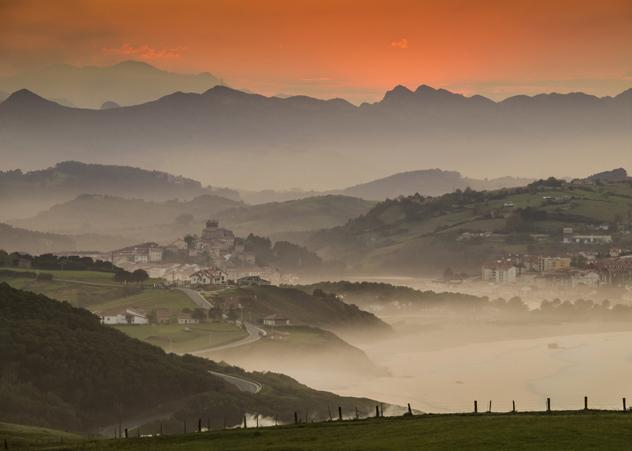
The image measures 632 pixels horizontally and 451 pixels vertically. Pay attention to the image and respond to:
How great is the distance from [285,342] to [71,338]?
3752cm

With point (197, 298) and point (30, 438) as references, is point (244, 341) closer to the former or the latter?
point (197, 298)

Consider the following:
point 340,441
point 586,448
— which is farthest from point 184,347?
point 586,448

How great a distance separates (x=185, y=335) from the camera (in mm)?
130750

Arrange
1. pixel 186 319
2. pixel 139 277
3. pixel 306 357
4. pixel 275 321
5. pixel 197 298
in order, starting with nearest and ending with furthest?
pixel 306 357, pixel 186 319, pixel 275 321, pixel 197 298, pixel 139 277

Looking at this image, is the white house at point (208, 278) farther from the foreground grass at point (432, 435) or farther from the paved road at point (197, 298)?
the foreground grass at point (432, 435)

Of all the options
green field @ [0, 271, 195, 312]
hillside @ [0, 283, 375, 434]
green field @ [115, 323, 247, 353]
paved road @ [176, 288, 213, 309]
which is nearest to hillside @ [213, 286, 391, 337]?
paved road @ [176, 288, 213, 309]

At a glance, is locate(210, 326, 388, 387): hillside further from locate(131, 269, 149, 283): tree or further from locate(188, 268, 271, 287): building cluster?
locate(188, 268, 271, 287): building cluster

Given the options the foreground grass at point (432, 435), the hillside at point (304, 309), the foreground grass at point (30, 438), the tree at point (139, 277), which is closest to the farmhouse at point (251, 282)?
the hillside at point (304, 309)

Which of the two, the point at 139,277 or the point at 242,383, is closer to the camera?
the point at 242,383

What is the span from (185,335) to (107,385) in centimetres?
3669

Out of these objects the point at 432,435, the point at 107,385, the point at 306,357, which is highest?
the point at 306,357

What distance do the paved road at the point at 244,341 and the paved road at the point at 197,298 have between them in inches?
306

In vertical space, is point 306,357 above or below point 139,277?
below

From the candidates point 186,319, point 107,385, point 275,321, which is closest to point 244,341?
point 186,319
